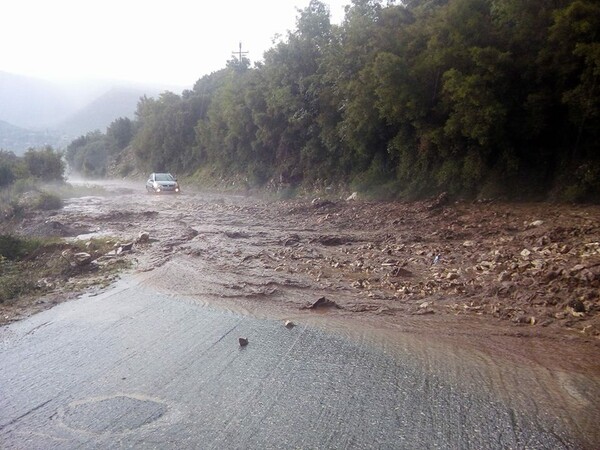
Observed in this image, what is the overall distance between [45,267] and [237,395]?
8821mm

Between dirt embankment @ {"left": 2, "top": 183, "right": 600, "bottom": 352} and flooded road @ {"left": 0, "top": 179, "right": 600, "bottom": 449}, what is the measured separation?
142 millimetres

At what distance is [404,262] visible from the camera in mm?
10969

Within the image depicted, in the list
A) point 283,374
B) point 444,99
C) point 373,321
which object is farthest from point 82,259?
point 444,99

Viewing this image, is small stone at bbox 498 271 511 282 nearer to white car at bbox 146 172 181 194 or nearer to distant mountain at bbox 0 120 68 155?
white car at bbox 146 172 181 194

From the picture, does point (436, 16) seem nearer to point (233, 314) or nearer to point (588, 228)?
point (588, 228)

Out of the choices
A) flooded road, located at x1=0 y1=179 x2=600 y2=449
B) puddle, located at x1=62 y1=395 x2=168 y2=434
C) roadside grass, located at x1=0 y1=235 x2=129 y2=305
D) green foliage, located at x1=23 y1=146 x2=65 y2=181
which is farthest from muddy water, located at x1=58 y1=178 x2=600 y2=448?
green foliage, located at x1=23 y1=146 x2=65 y2=181

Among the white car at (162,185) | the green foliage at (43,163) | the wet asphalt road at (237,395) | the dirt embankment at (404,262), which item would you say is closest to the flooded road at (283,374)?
the wet asphalt road at (237,395)

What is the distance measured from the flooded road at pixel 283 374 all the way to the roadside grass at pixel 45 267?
1.38 metres

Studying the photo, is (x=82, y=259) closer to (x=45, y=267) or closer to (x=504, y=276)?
(x=45, y=267)

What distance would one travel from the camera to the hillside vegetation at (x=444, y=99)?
14.7m

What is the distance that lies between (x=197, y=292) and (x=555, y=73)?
12.0 m

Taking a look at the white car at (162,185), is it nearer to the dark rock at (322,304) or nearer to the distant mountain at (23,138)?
the dark rock at (322,304)

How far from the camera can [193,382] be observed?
18.6 feet

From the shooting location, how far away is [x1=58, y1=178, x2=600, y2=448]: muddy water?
504 cm
